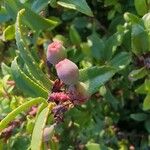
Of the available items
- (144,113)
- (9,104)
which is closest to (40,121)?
(9,104)

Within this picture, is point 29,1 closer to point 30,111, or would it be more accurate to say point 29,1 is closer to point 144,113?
point 30,111

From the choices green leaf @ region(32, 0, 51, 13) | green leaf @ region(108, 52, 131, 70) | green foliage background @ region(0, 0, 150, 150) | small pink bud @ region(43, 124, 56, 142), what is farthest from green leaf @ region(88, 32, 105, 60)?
small pink bud @ region(43, 124, 56, 142)

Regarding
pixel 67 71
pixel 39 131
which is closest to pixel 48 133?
pixel 39 131

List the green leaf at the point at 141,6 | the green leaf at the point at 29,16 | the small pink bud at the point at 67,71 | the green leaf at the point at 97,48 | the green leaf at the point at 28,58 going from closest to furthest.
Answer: the small pink bud at the point at 67,71 < the green leaf at the point at 28,58 < the green leaf at the point at 29,16 < the green leaf at the point at 141,6 < the green leaf at the point at 97,48

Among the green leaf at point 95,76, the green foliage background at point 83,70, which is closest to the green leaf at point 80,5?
the green foliage background at point 83,70

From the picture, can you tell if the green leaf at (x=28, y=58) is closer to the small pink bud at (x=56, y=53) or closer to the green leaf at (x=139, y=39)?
the small pink bud at (x=56, y=53)

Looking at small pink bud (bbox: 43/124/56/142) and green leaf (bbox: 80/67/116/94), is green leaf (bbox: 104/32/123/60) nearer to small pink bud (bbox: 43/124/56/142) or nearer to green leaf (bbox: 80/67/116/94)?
green leaf (bbox: 80/67/116/94)

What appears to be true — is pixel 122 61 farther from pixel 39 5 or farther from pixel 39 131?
pixel 39 131
